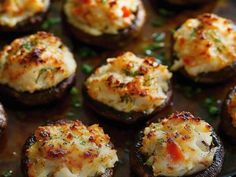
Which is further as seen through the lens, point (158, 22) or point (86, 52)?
point (158, 22)

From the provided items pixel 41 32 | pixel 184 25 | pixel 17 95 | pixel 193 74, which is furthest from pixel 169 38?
pixel 17 95

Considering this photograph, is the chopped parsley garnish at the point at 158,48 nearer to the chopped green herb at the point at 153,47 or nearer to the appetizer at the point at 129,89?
the chopped green herb at the point at 153,47

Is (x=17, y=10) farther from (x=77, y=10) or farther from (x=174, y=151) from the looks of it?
(x=174, y=151)

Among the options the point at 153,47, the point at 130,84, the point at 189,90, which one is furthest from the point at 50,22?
the point at 189,90

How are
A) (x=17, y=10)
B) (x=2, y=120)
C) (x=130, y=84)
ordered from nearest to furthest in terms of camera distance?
(x=2, y=120) < (x=130, y=84) < (x=17, y=10)

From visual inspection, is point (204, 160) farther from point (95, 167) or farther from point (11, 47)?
point (11, 47)
